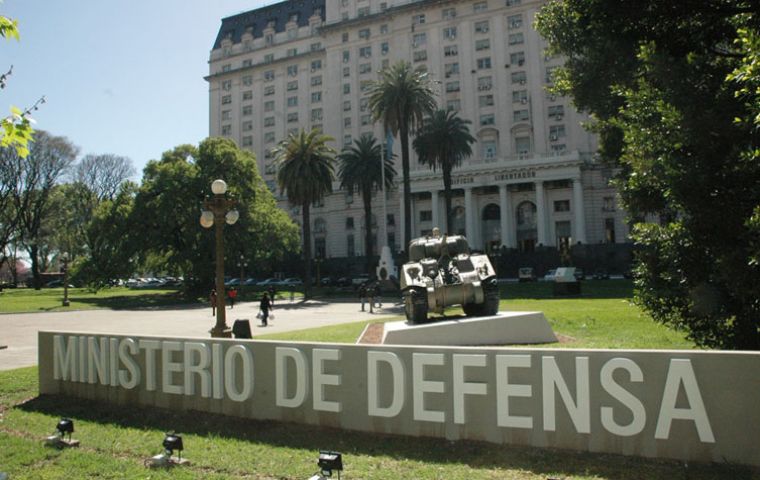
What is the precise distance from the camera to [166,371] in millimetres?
8844

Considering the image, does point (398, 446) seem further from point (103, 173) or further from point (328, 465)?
point (103, 173)

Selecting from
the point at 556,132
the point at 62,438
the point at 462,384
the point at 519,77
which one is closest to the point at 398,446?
the point at 462,384

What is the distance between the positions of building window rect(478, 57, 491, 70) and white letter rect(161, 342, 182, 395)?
194 ft

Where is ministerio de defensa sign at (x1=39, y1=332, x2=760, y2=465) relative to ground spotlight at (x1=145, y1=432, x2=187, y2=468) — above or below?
above

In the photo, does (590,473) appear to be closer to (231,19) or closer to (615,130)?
(615,130)

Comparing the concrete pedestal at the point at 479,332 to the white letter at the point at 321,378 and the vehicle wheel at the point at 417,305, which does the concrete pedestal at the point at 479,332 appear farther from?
the white letter at the point at 321,378

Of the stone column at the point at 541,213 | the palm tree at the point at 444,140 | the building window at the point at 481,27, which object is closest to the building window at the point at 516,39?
the building window at the point at 481,27

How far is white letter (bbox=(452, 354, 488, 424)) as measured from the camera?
6.64m

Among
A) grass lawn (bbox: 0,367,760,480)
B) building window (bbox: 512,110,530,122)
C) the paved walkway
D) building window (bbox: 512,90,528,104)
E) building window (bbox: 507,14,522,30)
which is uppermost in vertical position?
building window (bbox: 507,14,522,30)

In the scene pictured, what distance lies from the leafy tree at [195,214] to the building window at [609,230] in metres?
32.4

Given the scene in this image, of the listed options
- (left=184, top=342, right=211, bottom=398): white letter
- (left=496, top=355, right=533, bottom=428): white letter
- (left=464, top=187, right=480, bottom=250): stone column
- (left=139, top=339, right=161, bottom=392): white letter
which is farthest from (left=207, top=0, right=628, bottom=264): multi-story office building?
(left=496, top=355, right=533, bottom=428): white letter

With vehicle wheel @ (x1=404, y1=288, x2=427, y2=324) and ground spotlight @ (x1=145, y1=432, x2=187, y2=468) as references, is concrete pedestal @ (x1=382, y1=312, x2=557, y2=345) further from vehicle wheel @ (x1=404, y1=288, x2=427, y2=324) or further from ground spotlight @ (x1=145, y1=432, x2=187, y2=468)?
ground spotlight @ (x1=145, y1=432, x2=187, y2=468)

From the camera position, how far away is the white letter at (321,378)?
24.4 feet

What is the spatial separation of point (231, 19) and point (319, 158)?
50.2 meters
